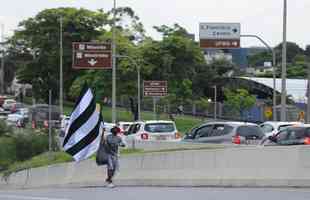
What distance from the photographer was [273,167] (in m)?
18.8

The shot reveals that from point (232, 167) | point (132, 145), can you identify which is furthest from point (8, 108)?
point (232, 167)

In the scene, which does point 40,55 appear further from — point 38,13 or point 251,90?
point 251,90

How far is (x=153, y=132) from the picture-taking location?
119ft

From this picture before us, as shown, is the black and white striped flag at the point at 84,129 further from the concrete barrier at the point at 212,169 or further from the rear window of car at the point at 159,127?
the rear window of car at the point at 159,127

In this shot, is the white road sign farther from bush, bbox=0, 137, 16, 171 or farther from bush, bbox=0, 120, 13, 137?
bush, bbox=0, 137, 16, 171

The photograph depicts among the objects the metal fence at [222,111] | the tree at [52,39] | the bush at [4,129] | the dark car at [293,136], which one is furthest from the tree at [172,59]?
the dark car at [293,136]

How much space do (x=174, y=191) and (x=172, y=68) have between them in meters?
45.4

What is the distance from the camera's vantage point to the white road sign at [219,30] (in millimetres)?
51875

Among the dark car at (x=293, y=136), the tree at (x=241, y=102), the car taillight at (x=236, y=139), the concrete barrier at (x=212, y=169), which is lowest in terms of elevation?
the concrete barrier at (x=212, y=169)

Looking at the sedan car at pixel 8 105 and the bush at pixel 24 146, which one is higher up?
the sedan car at pixel 8 105

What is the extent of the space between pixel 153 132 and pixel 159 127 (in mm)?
608

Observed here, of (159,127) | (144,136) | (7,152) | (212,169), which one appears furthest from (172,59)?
(212,169)

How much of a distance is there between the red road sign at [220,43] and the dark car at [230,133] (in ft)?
71.0

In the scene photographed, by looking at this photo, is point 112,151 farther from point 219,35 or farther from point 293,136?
point 219,35
